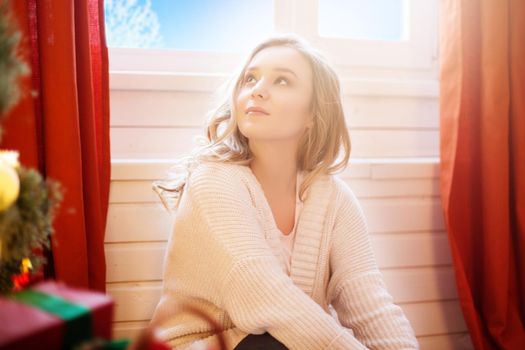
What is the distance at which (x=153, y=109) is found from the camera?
1.47m

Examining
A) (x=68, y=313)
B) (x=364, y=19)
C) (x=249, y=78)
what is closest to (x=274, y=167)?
(x=249, y=78)

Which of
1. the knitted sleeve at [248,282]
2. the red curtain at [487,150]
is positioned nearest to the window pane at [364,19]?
the red curtain at [487,150]

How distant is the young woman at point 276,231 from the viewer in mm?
1006

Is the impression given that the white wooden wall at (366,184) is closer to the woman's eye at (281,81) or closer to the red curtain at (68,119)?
the red curtain at (68,119)

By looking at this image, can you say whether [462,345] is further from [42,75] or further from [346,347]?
[42,75]

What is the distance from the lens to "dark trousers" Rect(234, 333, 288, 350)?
0.99 metres

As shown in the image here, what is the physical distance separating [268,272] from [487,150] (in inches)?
31.6

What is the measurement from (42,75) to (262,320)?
724 mm

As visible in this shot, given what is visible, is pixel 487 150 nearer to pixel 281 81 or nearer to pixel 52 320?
pixel 281 81

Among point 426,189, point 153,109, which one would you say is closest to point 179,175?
point 153,109

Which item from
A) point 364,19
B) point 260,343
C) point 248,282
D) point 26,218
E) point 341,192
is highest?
point 364,19

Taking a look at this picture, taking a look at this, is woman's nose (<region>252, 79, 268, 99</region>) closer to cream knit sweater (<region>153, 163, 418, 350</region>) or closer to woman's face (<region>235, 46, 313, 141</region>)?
woman's face (<region>235, 46, 313, 141</region>)

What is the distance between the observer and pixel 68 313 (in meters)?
0.46

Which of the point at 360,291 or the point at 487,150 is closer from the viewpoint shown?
the point at 360,291
